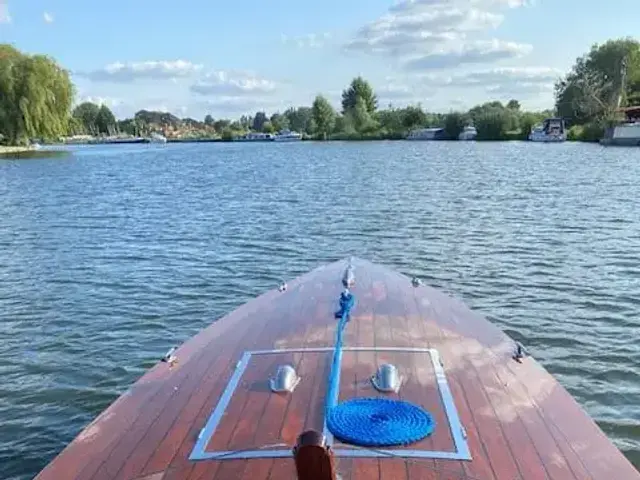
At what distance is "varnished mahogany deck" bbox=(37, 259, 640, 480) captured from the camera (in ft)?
11.2

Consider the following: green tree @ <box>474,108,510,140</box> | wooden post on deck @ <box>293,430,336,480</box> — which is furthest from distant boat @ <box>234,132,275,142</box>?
wooden post on deck @ <box>293,430,336,480</box>

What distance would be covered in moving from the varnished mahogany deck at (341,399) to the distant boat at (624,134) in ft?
211

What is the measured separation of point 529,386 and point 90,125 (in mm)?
201868

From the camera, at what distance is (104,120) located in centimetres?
19562

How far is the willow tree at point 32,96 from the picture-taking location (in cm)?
5588

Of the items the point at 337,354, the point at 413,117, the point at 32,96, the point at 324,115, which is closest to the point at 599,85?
the point at 413,117

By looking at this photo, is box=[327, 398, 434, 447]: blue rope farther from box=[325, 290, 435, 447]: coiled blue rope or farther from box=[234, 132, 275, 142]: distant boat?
box=[234, 132, 275, 142]: distant boat

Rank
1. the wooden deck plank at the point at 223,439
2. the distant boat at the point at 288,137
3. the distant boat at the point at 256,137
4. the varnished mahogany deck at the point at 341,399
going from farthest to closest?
the distant boat at the point at 256,137
the distant boat at the point at 288,137
the varnished mahogany deck at the point at 341,399
the wooden deck plank at the point at 223,439

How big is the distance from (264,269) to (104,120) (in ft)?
638

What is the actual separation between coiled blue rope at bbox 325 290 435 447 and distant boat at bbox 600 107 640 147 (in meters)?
65.9

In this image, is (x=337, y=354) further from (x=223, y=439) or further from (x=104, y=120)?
(x=104, y=120)

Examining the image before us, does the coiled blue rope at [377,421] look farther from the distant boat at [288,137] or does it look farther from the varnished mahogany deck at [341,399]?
the distant boat at [288,137]

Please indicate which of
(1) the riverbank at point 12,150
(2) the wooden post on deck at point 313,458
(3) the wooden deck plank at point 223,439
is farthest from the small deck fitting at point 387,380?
(1) the riverbank at point 12,150

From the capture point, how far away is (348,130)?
125 m
